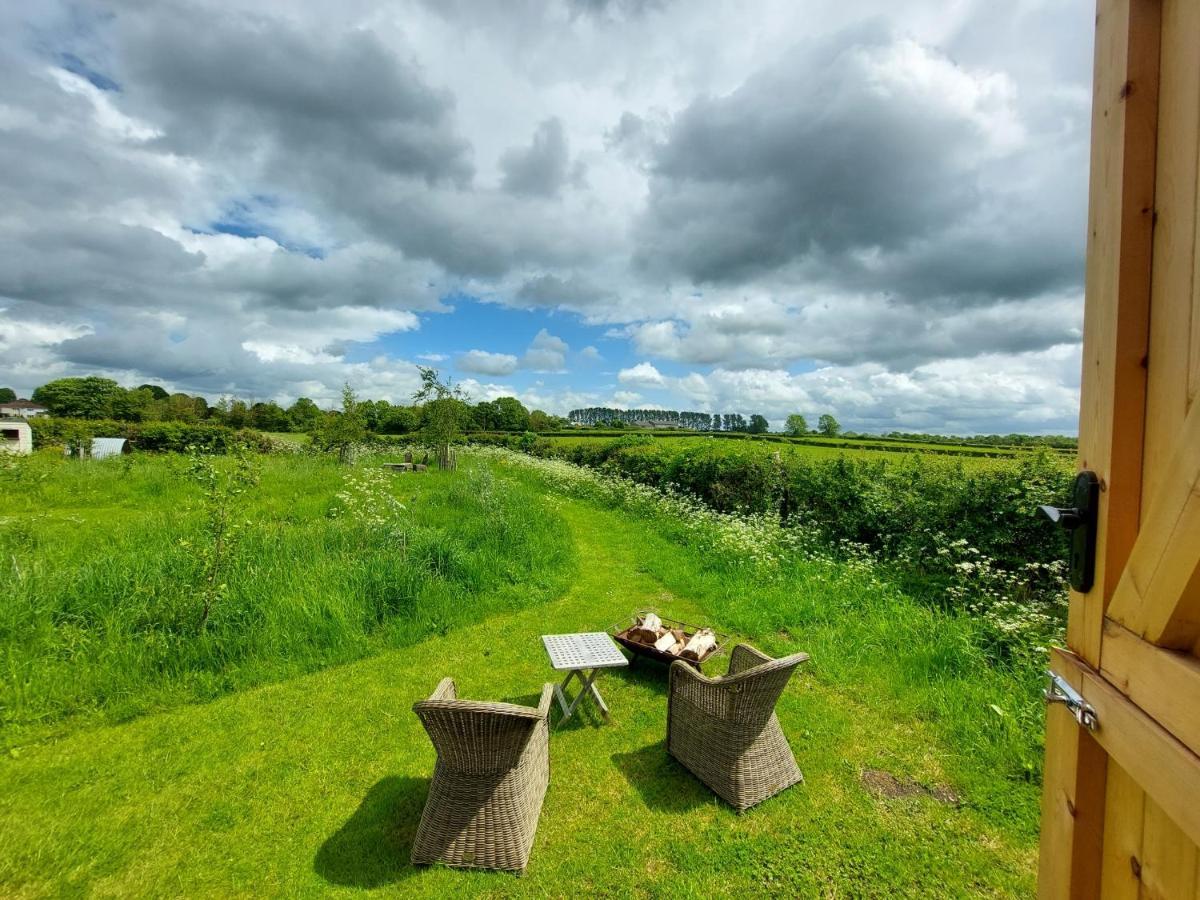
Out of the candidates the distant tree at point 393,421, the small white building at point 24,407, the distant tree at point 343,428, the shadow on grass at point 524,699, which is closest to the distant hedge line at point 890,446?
the shadow on grass at point 524,699

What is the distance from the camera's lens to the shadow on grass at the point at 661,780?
3.63m

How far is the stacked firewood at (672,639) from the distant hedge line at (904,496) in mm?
4216

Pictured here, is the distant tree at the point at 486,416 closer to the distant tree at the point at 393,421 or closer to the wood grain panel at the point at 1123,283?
the distant tree at the point at 393,421

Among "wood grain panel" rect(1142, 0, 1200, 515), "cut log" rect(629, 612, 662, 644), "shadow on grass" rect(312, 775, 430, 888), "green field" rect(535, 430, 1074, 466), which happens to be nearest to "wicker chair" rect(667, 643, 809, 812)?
"cut log" rect(629, 612, 662, 644)

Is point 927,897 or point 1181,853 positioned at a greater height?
point 1181,853

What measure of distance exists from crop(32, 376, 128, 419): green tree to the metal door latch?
58662 mm

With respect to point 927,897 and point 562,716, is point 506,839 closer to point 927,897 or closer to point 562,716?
point 562,716

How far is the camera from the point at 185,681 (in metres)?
4.84

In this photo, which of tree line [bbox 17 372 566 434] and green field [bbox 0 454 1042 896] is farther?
tree line [bbox 17 372 566 434]

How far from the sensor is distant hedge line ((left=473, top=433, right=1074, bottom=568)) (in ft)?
21.9

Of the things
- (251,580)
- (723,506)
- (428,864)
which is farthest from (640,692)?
(723,506)

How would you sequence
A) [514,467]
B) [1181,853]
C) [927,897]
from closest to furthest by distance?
[1181,853] → [927,897] → [514,467]

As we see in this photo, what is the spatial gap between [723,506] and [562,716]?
908 centimetres

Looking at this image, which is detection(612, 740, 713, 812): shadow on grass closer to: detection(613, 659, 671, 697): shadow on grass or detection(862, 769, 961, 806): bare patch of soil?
detection(613, 659, 671, 697): shadow on grass
